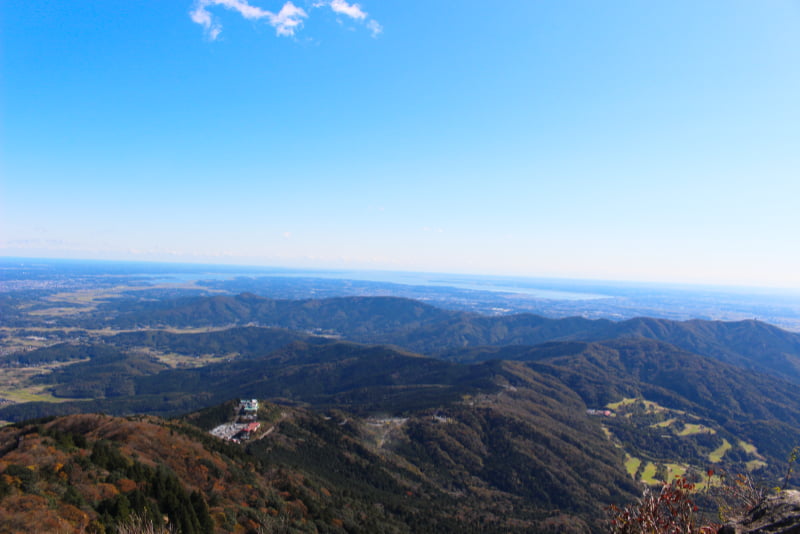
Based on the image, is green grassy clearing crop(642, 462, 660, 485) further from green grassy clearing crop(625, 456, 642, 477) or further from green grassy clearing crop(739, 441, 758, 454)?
green grassy clearing crop(739, 441, 758, 454)

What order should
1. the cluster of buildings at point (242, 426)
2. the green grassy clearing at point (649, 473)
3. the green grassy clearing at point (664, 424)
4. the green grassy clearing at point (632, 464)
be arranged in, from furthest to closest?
1. the green grassy clearing at point (664, 424)
2. the green grassy clearing at point (632, 464)
3. the green grassy clearing at point (649, 473)
4. the cluster of buildings at point (242, 426)

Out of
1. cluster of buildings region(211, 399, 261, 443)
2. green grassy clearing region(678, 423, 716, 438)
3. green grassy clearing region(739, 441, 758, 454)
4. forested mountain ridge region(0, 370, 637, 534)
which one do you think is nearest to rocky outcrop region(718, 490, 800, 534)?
forested mountain ridge region(0, 370, 637, 534)

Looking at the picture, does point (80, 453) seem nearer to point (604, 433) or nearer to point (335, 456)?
point (335, 456)

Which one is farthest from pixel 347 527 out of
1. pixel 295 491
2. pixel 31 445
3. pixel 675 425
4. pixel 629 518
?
pixel 675 425

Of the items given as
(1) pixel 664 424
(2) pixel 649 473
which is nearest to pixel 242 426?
(2) pixel 649 473

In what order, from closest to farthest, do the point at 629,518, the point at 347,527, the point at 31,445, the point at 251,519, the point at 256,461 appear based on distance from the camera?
the point at 629,518, the point at 31,445, the point at 251,519, the point at 347,527, the point at 256,461

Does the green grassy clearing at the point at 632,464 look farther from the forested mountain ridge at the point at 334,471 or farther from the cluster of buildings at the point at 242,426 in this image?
the cluster of buildings at the point at 242,426

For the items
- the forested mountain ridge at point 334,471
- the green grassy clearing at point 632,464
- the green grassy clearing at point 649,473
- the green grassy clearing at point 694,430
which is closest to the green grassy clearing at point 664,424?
the green grassy clearing at point 694,430

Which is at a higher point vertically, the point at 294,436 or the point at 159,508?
the point at 159,508
